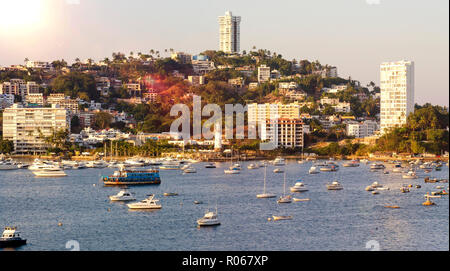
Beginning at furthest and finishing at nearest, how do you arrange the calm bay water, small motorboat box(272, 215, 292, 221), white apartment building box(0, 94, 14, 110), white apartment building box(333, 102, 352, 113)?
white apartment building box(333, 102, 352, 113), white apartment building box(0, 94, 14, 110), small motorboat box(272, 215, 292, 221), the calm bay water

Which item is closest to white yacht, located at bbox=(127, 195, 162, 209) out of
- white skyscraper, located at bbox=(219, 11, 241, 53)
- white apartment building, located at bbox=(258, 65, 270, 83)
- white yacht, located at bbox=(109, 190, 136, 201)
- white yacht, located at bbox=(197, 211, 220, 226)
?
white yacht, located at bbox=(109, 190, 136, 201)

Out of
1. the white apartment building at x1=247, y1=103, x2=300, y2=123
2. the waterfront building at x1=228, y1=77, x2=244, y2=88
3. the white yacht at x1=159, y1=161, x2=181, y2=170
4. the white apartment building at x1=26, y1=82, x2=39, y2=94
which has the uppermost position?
the waterfront building at x1=228, y1=77, x2=244, y2=88

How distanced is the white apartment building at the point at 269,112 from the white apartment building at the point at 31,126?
464 inches

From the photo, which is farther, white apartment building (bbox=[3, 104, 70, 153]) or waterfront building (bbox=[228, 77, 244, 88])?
waterfront building (bbox=[228, 77, 244, 88])

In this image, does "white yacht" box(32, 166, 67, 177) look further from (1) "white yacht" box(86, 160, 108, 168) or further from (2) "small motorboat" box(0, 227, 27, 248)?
(2) "small motorboat" box(0, 227, 27, 248)

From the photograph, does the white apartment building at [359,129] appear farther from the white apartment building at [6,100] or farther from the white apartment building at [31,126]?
the white apartment building at [6,100]

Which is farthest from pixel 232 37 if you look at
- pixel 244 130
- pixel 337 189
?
pixel 337 189

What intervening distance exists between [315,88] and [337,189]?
40968 mm

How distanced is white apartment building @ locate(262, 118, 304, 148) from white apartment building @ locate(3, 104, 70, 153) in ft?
40.6

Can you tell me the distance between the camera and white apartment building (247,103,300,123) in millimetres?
40812

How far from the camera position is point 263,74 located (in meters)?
60.0

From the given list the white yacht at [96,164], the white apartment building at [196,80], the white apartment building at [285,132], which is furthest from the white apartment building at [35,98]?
the white yacht at [96,164]

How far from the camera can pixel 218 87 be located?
50594mm

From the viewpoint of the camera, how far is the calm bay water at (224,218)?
31.4ft
